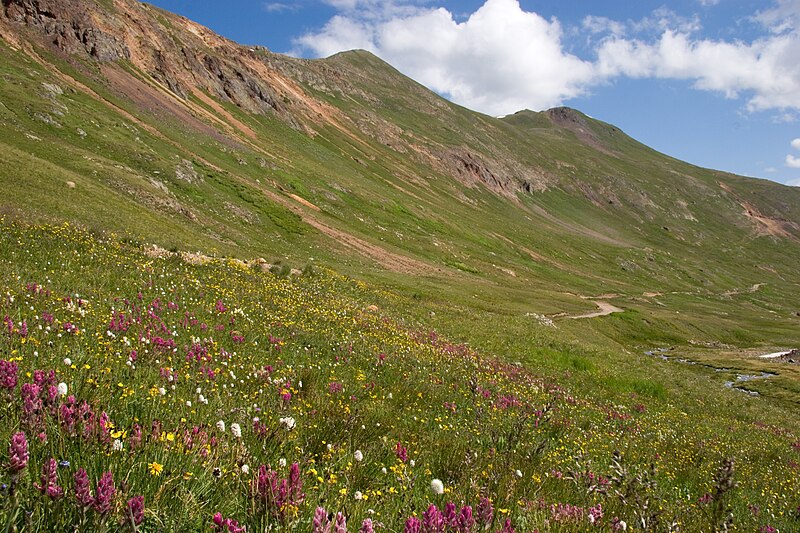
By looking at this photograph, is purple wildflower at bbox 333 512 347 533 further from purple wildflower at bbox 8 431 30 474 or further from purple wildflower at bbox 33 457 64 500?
purple wildflower at bbox 8 431 30 474

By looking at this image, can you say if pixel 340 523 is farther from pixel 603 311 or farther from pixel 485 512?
pixel 603 311

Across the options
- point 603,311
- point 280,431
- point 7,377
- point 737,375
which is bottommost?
point 737,375

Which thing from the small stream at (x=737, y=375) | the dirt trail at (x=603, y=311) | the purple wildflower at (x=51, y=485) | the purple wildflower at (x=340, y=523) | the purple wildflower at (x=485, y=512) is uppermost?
the purple wildflower at (x=340, y=523)

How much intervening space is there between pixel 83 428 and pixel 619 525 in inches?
182

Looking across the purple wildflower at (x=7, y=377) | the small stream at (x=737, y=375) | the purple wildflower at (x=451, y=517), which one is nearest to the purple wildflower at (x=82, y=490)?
the purple wildflower at (x=451, y=517)

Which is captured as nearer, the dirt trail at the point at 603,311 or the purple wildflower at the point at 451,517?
the purple wildflower at the point at 451,517

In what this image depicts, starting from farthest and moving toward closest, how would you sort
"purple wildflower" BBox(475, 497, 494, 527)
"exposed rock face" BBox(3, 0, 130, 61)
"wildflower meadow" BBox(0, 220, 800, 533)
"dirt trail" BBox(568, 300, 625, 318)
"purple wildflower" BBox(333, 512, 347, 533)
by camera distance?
"exposed rock face" BBox(3, 0, 130, 61)
"dirt trail" BBox(568, 300, 625, 318)
"purple wildflower" BBox(475, 497, 494, 527)
"wildflower meadow" BBox(0, 220, 800, 533)
"purple wildflower" BBox(333, 512, 347, 533)

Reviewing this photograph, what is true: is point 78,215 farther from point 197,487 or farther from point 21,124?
point 197,487

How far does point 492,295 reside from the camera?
59.5 metres

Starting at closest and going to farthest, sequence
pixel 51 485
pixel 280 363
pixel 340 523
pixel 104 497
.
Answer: pixel 104 497 → pixel 51 485 → pixel 340 523 → pixel 280 363

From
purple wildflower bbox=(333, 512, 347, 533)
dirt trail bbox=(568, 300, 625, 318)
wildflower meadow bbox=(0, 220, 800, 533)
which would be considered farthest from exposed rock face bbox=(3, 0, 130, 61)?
purple wildflower bbox=(333, 512, 347, 533)

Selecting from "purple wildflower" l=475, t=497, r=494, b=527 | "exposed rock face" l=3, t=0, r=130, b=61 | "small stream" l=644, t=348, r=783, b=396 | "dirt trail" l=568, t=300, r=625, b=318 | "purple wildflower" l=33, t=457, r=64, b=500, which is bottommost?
"small stream" l=644, t=348, r=783, b=396

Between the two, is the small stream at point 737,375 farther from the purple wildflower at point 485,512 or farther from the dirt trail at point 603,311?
the purple wildflower at point 485,512

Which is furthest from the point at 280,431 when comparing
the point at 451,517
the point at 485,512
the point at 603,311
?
the point at 603,311
